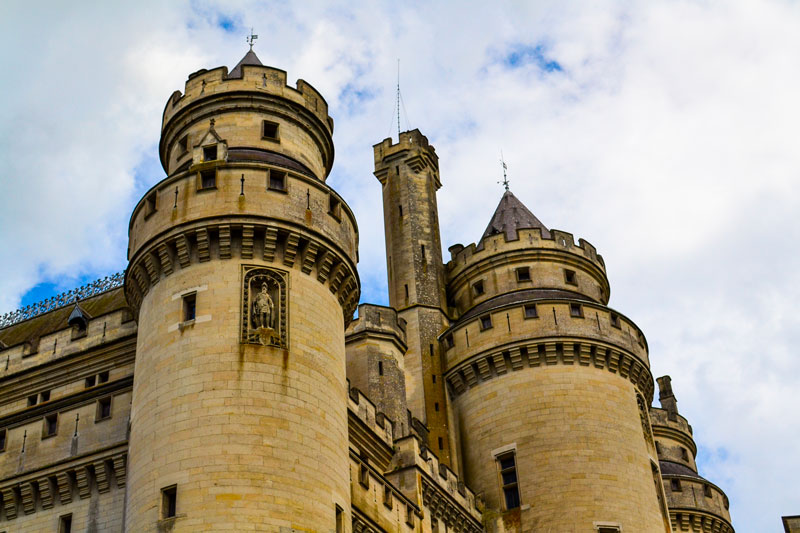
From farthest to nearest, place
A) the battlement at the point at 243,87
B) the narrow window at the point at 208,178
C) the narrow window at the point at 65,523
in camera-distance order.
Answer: the battlement at the point at 243,87, the narrow window at the point at 208,178, the narrow window at the point at 65,523

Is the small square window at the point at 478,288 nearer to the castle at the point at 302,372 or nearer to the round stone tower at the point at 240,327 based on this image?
the castle at the point at 302,372

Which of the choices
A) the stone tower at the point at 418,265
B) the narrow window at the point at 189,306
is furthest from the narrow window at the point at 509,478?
the narrow window at the point at 189,306

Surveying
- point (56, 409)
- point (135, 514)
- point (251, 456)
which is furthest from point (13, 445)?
point (251, 456)

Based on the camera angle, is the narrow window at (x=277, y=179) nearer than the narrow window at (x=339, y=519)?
No

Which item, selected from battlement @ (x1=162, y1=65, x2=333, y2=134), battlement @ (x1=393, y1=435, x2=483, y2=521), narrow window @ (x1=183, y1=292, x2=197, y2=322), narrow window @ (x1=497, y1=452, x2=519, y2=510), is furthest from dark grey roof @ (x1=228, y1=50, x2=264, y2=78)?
narrow window @ (x1=497, y1=452, x2=519, y2=510)

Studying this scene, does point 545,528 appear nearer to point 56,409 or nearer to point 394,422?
point 394,422

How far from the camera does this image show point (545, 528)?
36.1m

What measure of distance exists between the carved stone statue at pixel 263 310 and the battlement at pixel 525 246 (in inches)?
770

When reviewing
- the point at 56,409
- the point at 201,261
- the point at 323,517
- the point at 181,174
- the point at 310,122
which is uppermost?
the point at 310,122

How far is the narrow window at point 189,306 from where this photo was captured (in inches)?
1036

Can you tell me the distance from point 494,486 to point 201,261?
1620 centimetres

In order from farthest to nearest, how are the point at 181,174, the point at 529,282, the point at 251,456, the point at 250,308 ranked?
the point at 529,282, the point at 181,174, the point at 250,308, the point at 251,456

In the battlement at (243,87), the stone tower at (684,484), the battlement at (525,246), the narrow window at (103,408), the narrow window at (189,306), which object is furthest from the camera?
the stone tower at (684,484)

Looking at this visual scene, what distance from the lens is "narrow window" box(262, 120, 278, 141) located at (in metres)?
31.2
